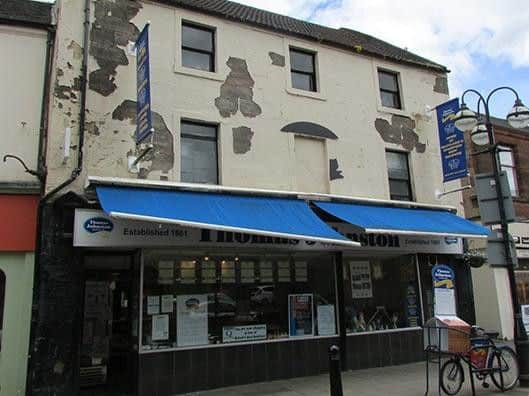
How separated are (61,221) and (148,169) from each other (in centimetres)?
189

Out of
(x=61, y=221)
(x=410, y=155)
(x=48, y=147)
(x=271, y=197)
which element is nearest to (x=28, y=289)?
(x=61, y=221)

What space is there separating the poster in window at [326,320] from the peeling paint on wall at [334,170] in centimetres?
303

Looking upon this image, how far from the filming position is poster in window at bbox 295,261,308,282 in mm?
11072

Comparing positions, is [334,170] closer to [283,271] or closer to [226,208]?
[283,271]

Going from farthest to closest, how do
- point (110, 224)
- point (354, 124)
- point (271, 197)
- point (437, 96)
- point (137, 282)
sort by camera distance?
point (437, 96) < point (354, 124) < point (271, 197) < point (137, 282) < point (110, 224)

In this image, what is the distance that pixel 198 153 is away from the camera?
10492mm

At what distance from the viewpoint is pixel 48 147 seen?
912cm

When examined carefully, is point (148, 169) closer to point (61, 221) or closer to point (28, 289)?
point (61, 221)

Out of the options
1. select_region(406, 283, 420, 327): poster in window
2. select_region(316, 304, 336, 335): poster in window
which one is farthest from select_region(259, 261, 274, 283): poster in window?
select_region(406, 283, 420, 327): poster in window

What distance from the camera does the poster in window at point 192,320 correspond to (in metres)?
9.53

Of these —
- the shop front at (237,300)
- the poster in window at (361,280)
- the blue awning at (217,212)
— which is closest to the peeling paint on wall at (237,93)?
the blue awning at (217,212)

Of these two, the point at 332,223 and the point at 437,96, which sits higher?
the point at 437,96

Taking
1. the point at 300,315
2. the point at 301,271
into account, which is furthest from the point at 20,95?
the point at 300,315

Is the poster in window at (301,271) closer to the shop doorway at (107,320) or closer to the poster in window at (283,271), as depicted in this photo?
the poster in window at (283,271)
